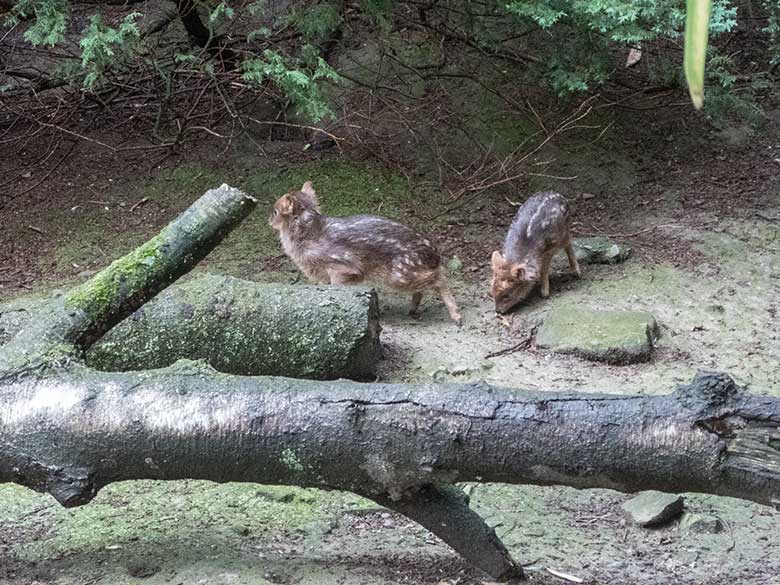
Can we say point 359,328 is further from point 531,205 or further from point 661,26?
point 661,26

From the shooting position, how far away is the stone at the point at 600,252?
6.34 m

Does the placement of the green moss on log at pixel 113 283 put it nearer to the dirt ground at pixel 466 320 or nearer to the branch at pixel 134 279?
the branch at pixel 134 279

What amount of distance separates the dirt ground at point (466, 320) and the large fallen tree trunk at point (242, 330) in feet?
1.59

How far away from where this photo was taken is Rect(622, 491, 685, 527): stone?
3.49m

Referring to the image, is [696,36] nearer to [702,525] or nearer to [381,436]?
[381,436]

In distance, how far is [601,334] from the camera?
5.27 m

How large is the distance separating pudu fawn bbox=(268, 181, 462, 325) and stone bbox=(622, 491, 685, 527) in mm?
2441

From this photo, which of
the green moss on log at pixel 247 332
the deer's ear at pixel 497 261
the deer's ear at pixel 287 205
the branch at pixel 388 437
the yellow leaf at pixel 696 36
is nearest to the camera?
the yellow leaf at pixel 696 36

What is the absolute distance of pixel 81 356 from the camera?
3.12 meters

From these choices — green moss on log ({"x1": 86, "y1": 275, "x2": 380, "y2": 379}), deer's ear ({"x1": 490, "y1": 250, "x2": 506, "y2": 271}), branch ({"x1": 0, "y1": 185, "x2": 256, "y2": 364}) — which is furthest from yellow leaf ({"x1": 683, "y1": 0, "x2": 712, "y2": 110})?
deer's ear ({"x1": 490, "y1": 250, "x2": 506, "y2": 271})

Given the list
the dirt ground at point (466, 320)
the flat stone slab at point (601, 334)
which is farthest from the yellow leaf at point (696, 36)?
the flat stone slab at point (601, 334)

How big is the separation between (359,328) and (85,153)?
393 centimetres

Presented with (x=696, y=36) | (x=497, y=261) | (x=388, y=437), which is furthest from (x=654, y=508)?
(x=696, y=36)

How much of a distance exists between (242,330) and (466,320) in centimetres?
179
